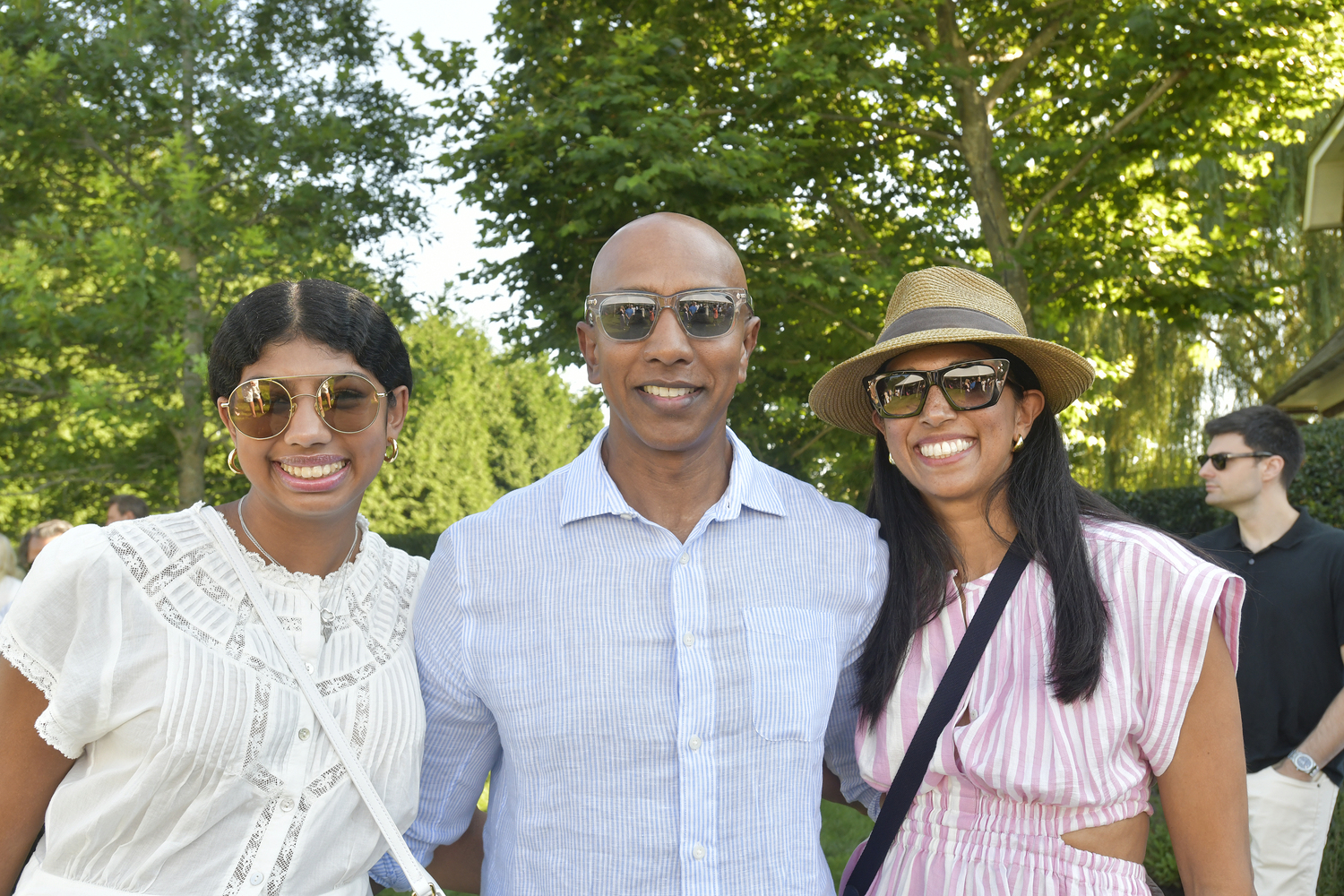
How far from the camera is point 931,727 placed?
228 cm

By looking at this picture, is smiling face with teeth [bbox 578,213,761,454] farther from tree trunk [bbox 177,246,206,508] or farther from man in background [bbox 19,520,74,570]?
tree trunk [bbox 177,246,206,508]

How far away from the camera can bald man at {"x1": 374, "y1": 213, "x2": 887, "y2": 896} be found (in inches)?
84.0

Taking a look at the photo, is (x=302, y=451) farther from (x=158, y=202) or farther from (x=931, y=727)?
(x=158, y=202)

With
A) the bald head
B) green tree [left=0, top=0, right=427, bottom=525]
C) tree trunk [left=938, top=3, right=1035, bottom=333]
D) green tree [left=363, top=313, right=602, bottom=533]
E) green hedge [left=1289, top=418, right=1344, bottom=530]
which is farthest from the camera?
green tree [left=363, top=313, right=602, bottom=533]

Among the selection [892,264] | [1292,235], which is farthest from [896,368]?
[1292,235]

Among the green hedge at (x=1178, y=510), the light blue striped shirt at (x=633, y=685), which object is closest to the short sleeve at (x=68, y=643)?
the light blue striped shirt at (x=633, y=685)

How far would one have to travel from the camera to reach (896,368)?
2.63 meters

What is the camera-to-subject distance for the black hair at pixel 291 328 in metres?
2.15

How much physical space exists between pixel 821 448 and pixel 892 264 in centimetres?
297

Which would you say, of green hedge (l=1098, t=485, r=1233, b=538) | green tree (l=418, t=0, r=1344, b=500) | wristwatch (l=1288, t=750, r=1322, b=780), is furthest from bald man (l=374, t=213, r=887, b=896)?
green hedge (l=1098, t=485, r=1233, b=538)

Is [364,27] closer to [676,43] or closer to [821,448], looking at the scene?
[676,43]

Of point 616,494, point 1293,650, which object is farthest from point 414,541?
point 616,494

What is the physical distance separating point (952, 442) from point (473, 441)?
27.4 metres

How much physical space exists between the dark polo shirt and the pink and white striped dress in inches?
102
